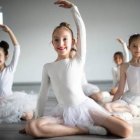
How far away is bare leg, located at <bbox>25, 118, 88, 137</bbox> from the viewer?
1.91 metres

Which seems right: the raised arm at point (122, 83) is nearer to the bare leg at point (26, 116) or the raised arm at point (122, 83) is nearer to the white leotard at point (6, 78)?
the bare leg at point (26, 116)

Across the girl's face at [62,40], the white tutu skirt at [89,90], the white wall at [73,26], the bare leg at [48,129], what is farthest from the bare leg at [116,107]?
the white wall at [73,26]

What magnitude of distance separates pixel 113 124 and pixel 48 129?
0.37m

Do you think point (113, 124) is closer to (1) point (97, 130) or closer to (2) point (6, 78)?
(1) point (97, 130)

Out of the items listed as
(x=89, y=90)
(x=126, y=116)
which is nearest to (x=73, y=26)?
(x=89, y=90)

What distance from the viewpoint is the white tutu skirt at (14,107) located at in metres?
2.50

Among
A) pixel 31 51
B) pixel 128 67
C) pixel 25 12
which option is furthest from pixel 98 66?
pixel 128 67

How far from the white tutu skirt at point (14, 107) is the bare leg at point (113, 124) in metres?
0.76

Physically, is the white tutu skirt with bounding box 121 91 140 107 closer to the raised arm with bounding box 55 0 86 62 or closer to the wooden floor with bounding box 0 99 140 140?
the wooden floor with bounding box 0 99 140 140

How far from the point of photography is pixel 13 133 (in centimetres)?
209

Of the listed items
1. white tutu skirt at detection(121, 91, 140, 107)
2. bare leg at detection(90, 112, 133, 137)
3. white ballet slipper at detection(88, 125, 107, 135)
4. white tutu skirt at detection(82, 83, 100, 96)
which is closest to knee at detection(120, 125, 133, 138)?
bare leg at detection(90, 112, 133, 137)

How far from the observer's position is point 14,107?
2539 mm

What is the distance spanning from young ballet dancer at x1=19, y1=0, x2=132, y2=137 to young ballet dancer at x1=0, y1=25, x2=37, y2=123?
0.47m

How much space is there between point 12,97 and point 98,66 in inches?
157
